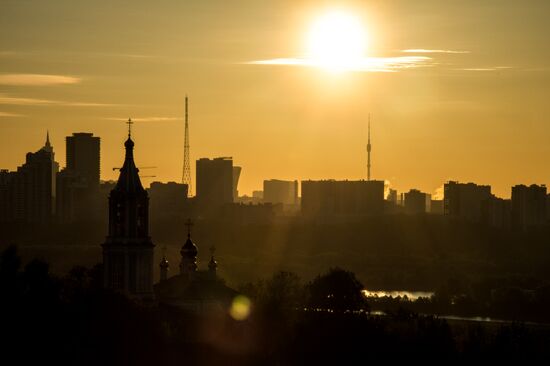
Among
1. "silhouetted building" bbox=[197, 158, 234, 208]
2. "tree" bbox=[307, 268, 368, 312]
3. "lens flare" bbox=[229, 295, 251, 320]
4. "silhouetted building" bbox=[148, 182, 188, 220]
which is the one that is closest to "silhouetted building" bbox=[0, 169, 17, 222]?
"silhouetted building" bbox=[148, 182, 188, 220]

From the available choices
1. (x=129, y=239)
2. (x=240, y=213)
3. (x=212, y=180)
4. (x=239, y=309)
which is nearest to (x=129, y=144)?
(x=129, y=239)

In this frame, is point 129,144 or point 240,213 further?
point 240,213

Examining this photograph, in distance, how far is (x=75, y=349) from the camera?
53438 millimetres

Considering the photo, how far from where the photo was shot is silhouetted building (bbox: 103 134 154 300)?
6288 centimetres

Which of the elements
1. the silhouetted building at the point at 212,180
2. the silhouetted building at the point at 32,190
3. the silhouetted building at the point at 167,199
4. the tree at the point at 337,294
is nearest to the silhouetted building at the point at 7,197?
the silhouetted building at the point at 32,190

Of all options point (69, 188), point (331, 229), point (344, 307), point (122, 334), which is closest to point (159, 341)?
point (122, 334)

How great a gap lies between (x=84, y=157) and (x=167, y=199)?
20276mm

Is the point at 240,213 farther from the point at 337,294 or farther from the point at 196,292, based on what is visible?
the point at 196,292

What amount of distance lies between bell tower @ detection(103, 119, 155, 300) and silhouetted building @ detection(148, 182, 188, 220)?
308 ft

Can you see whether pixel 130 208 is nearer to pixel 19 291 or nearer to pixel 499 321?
pixel 19 291

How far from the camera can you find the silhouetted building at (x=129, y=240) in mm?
62875

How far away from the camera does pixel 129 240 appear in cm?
6272

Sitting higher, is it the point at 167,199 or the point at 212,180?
the point at 212,180

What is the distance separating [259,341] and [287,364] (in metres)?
3.65
